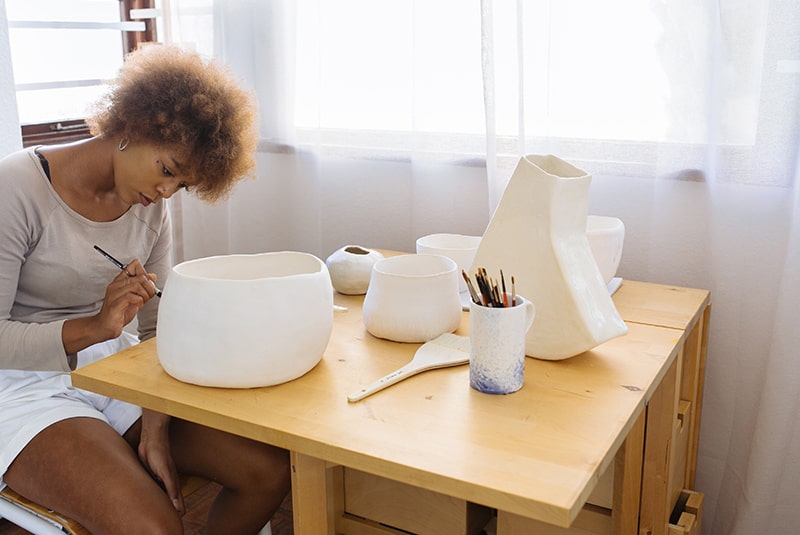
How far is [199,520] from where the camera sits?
1964mm

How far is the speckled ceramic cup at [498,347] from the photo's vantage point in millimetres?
1076

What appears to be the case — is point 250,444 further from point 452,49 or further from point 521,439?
point 452,49

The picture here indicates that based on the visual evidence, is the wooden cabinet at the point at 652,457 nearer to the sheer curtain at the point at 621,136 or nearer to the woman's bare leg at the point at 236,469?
the sheer curtain at the point at 621,136

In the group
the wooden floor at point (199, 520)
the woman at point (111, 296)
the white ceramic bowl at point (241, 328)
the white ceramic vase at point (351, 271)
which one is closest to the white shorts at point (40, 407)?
the woman at point (111, 296)

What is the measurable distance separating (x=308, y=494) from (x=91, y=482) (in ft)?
1.16

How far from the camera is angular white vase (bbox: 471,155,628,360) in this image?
1172mm

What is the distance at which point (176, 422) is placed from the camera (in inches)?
54.6

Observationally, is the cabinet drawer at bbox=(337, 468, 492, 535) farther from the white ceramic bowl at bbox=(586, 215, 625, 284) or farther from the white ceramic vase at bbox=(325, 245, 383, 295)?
the white ceramic bowl at bbox=(586, 215, 625, 284)

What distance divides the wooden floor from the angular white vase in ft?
3.24

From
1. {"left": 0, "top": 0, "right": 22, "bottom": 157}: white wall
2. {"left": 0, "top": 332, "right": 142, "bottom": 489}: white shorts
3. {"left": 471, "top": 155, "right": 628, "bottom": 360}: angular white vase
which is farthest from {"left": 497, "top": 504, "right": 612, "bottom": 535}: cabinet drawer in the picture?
{"left": 0, "top": 0, "right": 22, "bottom": 157}: white wall

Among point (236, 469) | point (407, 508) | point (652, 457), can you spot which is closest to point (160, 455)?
point (236, 469)

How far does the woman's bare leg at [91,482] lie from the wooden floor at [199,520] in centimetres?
68

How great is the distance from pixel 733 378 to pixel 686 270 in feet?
0.78

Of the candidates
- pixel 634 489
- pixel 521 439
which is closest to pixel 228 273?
pixel 521 439
